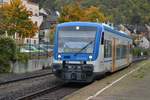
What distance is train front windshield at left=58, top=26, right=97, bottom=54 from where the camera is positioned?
79.9 feet

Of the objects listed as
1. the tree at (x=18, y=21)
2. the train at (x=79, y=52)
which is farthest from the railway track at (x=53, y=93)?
the tree at (x=18, y=21)

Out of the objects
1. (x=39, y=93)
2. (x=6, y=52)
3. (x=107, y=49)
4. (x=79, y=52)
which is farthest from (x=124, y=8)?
(x=39, y=93)

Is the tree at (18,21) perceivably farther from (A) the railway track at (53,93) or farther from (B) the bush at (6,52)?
(A) the railway track at (53,93)

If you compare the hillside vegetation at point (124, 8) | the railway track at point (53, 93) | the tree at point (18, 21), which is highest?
the hillside vegetation at point (124, 8)

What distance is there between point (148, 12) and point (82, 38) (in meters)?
143

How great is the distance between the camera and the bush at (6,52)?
110 feet

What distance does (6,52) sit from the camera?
3403 cm

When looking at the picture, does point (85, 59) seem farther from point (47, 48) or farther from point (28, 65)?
point (47, 48)

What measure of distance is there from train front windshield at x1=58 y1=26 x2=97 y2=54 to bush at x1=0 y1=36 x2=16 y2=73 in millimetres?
9580

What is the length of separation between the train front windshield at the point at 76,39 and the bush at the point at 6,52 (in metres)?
9.58

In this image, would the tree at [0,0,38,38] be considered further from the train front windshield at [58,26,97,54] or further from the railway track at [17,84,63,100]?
the railway track at [17,84,63,100]

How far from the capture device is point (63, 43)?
24.6 metres

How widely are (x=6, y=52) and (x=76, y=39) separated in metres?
10.5

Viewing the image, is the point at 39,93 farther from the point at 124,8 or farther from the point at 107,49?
the point at 124,8
